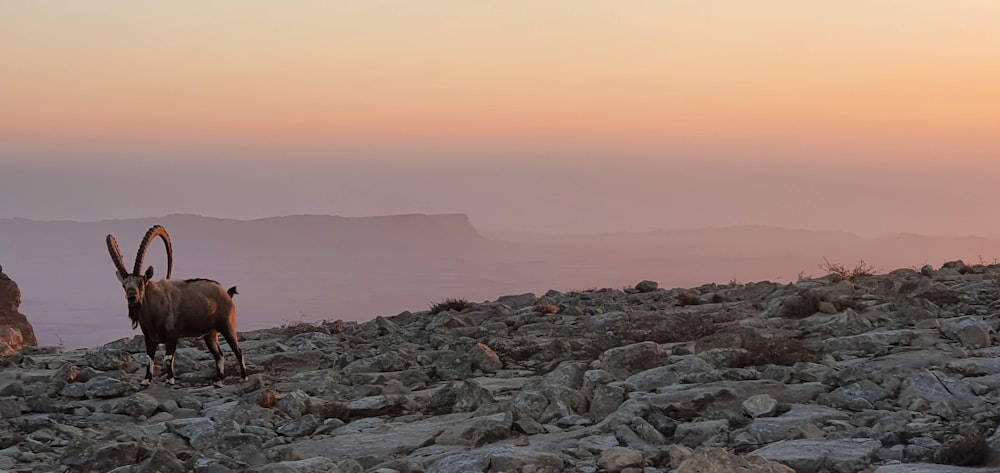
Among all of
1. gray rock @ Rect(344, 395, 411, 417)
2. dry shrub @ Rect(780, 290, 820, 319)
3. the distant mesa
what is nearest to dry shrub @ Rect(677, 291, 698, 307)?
dry shrub @ Rect(780, 290, 820, 319)

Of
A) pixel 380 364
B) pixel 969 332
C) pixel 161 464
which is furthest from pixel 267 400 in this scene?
pixel 969 332

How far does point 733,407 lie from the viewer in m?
9.70

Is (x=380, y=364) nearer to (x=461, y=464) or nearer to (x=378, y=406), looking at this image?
(x=378, y=406)

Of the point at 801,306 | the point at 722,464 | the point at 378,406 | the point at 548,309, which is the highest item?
the point at 801,306

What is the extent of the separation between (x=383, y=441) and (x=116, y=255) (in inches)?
318

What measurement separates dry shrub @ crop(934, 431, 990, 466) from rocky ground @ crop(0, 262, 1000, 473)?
0.02 meters

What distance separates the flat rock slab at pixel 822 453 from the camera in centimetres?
748

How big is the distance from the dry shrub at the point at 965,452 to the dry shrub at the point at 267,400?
8.44m

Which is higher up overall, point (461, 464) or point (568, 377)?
point (568, 377)

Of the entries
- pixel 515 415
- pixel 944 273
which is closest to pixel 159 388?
pixel 515 415

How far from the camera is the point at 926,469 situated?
7.12 m

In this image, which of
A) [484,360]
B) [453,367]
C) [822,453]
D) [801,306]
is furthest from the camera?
[801,306]

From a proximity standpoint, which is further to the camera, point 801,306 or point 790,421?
point 801,306

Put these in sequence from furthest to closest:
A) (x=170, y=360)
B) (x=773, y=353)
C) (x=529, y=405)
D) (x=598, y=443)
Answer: (x=170, y=360), (x=773, y=353), (x=529, y=405), (x=598, y=443)
